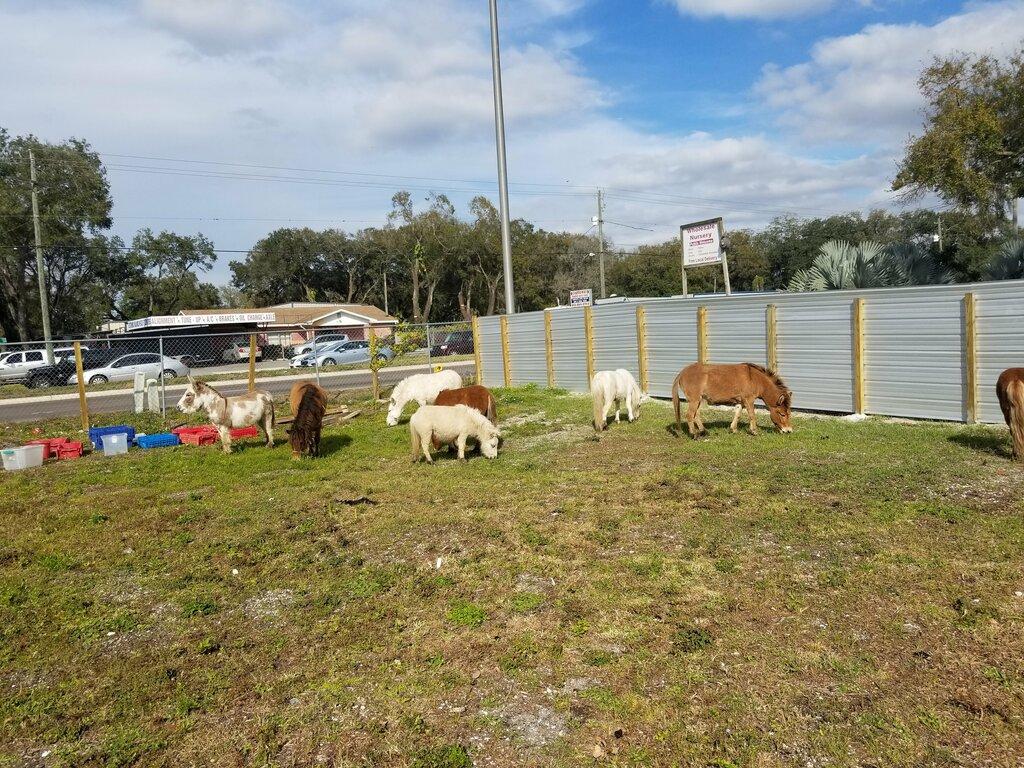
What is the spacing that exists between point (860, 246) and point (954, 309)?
177 inches

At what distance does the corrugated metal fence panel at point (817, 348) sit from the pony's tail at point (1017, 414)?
4108mm

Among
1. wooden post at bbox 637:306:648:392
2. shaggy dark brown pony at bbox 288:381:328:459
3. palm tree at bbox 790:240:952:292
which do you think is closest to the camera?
shaggy dark brown pony at bbox 288:381:328:459

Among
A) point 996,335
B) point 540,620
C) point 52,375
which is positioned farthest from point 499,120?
point 52,375

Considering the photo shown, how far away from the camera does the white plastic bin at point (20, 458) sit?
1197cm

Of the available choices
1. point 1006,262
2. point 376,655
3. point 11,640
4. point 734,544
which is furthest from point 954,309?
point 11,640

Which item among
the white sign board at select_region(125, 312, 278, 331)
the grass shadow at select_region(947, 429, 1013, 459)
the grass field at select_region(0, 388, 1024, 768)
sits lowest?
the grass field at select_region(0, 388, 1024, 768)

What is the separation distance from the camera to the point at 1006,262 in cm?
1331

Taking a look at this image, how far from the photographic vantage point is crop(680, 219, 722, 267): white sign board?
728 inches

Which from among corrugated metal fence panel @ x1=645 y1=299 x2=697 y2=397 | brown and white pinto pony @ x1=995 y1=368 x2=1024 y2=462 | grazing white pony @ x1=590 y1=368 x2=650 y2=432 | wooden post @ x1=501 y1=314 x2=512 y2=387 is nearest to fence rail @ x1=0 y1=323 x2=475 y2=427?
wooden post @ x1=501 y1=314 x2=512 y2=387

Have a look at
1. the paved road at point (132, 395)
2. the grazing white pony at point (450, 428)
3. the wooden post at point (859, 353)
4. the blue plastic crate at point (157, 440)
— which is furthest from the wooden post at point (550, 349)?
the blue plastic crate at point (157, 440)

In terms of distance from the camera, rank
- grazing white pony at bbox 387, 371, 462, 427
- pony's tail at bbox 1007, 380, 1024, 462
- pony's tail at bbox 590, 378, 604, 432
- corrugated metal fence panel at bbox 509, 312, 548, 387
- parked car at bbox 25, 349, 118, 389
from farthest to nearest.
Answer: parked car at bbox 25, 349, 118, 389 < corrugated metal fence panel at bbox 509, 312, 548, 387 < grazing white pony at bbox 387, 371, 462, 427 < pony's tail at bbox 590, 378, 604, 432 < pony's tail at bbox 1007, 380, 1024, 462

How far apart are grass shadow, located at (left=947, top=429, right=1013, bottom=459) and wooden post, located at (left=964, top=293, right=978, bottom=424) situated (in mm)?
700

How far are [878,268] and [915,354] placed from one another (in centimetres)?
375

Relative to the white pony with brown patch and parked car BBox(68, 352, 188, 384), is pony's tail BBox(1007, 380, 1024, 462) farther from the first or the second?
parked car BBox(68, 352, 188, 384)
